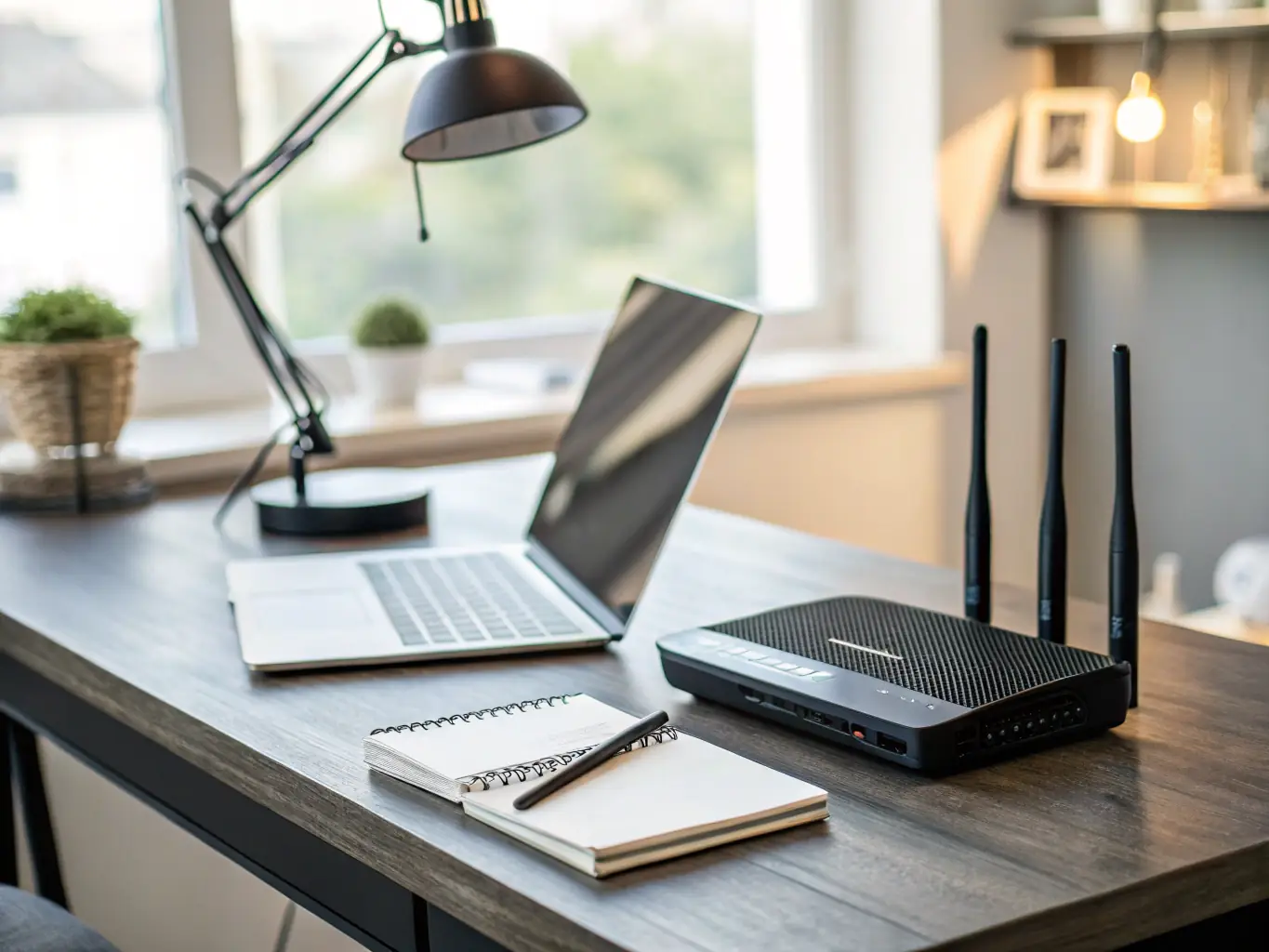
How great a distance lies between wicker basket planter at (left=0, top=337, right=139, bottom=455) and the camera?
6.57 feet

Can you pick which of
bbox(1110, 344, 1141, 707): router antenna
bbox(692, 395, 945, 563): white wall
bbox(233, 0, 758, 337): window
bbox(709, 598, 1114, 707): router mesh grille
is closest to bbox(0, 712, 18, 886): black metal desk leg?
bbox(709, 598, 1114, 707): router mesh grille

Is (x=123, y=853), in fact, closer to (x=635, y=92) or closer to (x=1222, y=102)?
(x=1222, y=102)

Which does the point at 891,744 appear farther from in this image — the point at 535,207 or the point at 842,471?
the point at 535,207

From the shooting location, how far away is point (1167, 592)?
303 centimetres

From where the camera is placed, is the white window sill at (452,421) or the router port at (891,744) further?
the white window sill at (452,421)

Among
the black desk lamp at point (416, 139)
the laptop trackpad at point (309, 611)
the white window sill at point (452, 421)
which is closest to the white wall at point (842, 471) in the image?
the white window sill at point (452, 421)

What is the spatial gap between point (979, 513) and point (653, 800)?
43 cm

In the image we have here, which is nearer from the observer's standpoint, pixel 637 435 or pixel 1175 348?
pixel 637 435

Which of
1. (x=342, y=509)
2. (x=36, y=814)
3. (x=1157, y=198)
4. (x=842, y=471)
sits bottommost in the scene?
(x=36, y=814)

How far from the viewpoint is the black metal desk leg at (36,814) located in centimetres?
204

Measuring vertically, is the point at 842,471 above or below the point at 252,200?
below

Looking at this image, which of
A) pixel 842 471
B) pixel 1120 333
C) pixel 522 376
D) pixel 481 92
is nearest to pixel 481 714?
pixel 481 92

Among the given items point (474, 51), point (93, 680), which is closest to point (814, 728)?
point (93, 680)

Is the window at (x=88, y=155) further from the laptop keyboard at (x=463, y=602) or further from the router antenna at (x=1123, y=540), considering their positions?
the router antenna at (x=1123, y=540)
